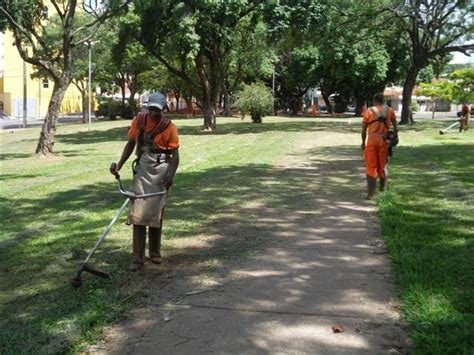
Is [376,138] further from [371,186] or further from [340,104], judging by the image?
[340,104]

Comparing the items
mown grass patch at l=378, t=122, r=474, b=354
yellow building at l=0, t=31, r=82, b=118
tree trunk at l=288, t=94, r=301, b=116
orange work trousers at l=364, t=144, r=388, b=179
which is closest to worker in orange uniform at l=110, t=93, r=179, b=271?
mown grass patch at l=378, t=122, r=474, b=354

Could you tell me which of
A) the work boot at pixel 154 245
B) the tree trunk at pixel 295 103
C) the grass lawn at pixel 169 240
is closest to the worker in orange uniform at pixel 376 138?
the grass lawn at pixel 169 240

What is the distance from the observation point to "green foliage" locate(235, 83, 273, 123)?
109 feet

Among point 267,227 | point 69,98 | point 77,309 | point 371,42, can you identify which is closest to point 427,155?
point 267,227

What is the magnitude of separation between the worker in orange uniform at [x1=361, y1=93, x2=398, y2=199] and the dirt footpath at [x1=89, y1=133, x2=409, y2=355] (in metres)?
1.20

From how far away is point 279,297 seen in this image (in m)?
4.70

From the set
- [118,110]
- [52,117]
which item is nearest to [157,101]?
[52,117]

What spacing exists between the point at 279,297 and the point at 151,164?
5.52ft

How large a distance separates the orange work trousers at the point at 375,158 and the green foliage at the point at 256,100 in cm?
2452

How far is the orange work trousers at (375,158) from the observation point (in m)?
8.88

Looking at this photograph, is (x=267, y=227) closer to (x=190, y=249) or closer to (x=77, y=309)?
(x=190, y=249)

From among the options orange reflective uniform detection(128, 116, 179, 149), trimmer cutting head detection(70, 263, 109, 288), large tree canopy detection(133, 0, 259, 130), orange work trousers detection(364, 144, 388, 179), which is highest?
large tree canopy detection(133, 0, 259, 130)

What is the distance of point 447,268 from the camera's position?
17.3ft

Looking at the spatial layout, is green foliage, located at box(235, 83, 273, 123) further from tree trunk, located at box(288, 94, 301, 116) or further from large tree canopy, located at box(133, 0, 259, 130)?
tree trunk, located at box(288, 94, 301, 116)
